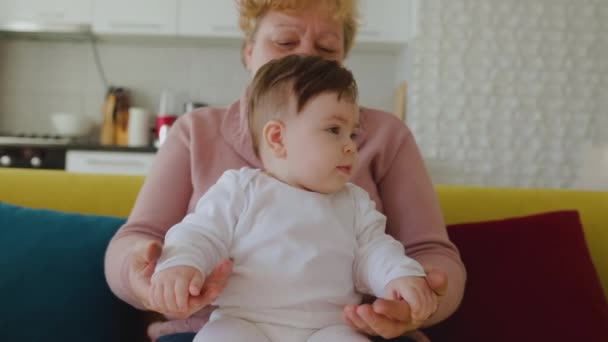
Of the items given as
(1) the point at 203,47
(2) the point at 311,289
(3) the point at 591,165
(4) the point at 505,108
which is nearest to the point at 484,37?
(4) the point at 505,108

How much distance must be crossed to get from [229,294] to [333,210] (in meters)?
0.21

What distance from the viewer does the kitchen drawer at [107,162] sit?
10.6 feet

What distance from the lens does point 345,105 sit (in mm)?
909

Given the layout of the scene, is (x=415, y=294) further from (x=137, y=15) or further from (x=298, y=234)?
(x=137, y=15)

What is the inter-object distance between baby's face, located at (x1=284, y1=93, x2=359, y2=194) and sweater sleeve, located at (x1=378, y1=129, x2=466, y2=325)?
233 mm

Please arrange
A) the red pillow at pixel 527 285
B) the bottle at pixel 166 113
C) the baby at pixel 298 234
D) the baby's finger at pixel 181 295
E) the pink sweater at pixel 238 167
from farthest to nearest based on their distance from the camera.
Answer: the bottle at pixel 166 113 < the red pillow at pixel 527 285 < the pink sweater at pixel 238 167 < the baby at pixel 298 234 < the baby's finger at pixel 181 295

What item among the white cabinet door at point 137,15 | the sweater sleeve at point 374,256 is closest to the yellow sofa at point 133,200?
the sweater sleeve at point 374,256

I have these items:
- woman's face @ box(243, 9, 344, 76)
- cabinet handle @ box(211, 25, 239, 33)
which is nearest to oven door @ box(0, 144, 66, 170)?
cabinet handle @ box(211, 25, 239, 33)

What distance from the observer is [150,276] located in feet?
2.54

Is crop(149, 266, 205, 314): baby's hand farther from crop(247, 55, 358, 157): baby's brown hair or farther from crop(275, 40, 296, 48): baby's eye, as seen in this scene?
crop(275, 40, 296, 48): baby's eye

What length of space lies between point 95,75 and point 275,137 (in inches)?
131

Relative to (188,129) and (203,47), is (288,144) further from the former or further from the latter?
(203,47)

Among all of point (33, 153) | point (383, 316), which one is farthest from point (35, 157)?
point (383, 316)

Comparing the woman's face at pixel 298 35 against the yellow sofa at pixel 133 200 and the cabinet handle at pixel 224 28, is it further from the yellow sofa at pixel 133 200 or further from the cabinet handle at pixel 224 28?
the cabinet handle at pixel 224 28
